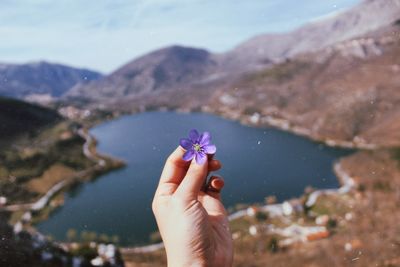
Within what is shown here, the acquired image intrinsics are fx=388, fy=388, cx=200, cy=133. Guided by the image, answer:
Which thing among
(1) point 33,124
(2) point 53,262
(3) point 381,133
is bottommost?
(3) point 381,133

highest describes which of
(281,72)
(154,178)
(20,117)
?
(281,72)

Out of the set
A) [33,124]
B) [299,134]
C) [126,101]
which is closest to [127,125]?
[33,124]

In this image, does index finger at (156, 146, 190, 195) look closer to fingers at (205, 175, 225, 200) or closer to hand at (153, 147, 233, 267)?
hand at (153, 147, 233, 267)

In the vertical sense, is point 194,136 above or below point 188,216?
above

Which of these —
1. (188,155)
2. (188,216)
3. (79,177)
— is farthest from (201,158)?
(79,177)

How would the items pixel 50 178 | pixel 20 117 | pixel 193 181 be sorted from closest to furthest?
pixel 193 181 → pixel 50 178 → pixel 20 117

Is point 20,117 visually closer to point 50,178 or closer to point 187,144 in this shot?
point 50,178

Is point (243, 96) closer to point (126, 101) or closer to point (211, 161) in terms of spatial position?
point (126, 101)
